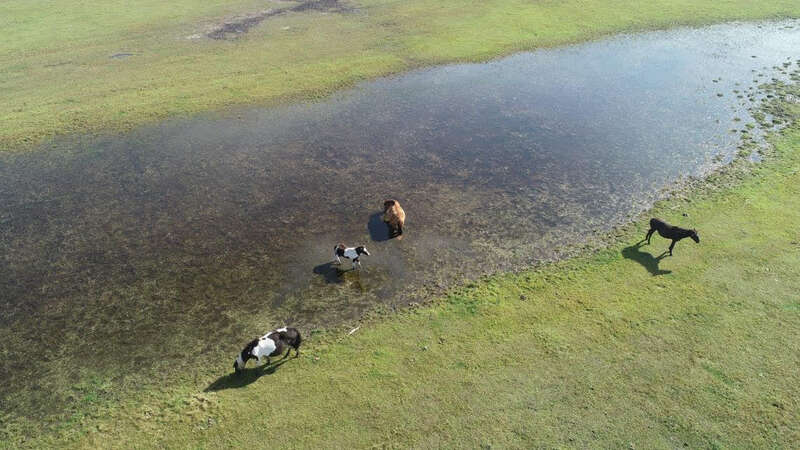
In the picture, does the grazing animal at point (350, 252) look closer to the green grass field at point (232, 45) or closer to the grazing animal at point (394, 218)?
the grazing animal at point (394, 218)

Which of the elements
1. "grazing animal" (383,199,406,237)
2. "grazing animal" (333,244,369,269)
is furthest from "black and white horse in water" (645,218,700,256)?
"grazing animal" (333,244,369,269)

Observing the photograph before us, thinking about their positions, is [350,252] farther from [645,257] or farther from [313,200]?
[645,257]

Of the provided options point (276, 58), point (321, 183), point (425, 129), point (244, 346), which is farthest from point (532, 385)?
point (276, 58)

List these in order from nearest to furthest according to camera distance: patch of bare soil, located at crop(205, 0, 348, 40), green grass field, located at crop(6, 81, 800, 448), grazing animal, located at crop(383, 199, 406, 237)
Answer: green grass field, located at crop(6, 81, 800, 448) → grazing animal, located at crop(383, 199, 406, 237) → patch of bare soil, located at crop(205, 0, 348, 40)

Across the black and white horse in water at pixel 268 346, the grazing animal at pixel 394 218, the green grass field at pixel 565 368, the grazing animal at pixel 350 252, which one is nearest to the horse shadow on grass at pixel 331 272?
the grazing animal at pixel 350 252

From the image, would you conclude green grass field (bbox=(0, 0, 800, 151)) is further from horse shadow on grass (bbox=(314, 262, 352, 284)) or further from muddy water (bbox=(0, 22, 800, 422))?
horse shadow on grass (bbox=(314, 262, 352, 284))

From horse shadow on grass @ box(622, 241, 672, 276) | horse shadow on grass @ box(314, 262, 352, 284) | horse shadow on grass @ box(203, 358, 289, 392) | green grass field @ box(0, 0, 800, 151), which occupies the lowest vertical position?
horse shadow on grass @ box(203, 358, 289, 392)

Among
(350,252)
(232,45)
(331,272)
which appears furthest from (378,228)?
(232,45)

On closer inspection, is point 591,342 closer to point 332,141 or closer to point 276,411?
point 276,411
